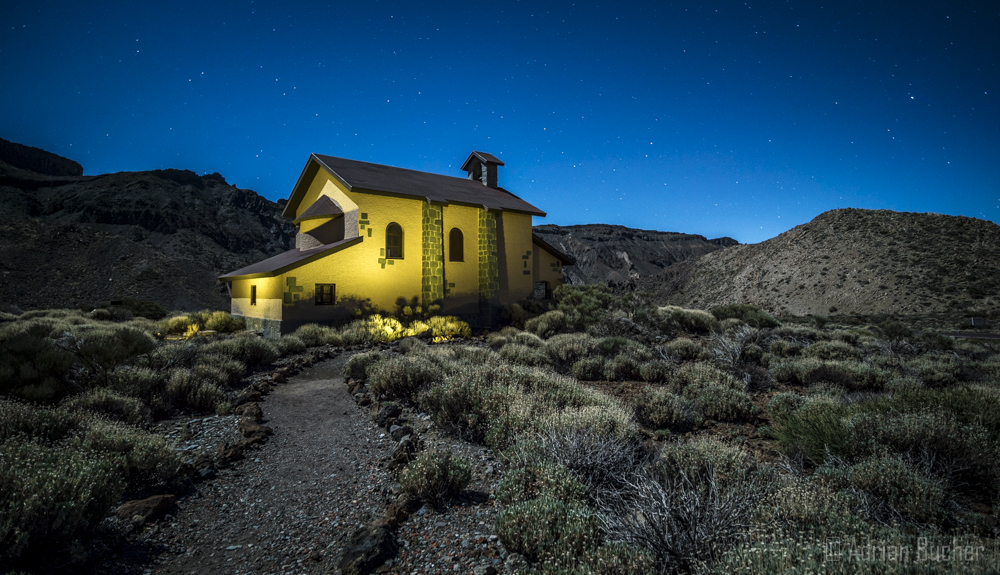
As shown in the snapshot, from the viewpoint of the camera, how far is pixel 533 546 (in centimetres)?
287

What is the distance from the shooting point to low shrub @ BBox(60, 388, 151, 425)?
17.6 feet

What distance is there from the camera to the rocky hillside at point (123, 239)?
34.5 m

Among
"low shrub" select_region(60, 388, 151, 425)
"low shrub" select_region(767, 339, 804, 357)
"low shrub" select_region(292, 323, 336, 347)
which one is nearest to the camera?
"low shrub" select_region(60, 388, 151, 425)

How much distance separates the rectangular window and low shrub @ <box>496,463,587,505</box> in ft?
47.5

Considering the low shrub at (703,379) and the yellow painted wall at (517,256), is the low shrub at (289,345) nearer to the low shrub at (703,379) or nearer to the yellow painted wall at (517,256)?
the yellow painted wall at (517,256)

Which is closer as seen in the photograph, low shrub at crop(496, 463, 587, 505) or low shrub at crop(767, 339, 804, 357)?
low shrub at crop(496, 463, 587, 505)

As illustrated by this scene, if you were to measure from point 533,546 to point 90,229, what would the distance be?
5838 cm

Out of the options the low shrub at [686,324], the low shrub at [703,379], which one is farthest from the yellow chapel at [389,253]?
the low shrub at [703,379]

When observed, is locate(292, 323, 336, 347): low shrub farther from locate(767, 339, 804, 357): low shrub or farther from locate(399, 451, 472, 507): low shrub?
locate(767, 339, 804, 357): low shrub

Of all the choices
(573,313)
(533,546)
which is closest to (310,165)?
(573,313)

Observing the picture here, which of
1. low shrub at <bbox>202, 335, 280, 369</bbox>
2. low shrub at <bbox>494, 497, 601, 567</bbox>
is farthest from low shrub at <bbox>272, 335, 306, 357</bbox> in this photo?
low shrub at <bbox>494, 497, 601, 567</bbox>

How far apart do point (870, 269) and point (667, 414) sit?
4694 cm

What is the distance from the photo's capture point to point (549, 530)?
285cm

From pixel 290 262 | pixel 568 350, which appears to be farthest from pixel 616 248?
pixel 568 350
